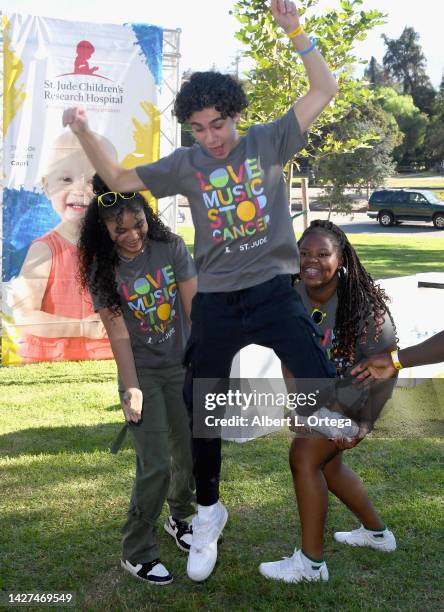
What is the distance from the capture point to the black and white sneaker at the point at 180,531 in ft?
13.2

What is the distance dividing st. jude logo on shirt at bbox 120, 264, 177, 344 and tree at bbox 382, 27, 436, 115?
99.1 m

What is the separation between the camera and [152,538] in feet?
12.2

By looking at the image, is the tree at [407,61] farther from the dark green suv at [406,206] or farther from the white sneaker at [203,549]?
the white sneaker at [203,549]

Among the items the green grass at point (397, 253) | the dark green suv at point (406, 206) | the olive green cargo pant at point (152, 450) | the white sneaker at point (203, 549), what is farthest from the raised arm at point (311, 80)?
the dark green suv at point (406, 206)

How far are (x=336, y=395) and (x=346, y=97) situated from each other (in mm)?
5396

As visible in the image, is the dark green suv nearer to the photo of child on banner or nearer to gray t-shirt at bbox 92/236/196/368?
the photo of child on banner

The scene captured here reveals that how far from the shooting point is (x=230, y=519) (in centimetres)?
443

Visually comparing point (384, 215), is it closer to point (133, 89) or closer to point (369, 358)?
point (133, 89)

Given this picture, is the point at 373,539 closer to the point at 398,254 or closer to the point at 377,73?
the point at 398,254

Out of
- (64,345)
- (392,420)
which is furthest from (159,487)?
(64,345)

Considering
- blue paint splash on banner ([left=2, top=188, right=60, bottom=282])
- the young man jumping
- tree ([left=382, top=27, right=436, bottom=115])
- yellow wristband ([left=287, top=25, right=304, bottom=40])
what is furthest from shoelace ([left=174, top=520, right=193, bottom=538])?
tree ([left=382, top=27, right=436, bottom=115])

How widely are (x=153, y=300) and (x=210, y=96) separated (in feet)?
3.39

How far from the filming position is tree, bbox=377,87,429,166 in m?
66.0

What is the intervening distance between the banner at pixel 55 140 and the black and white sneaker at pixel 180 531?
163 inches
